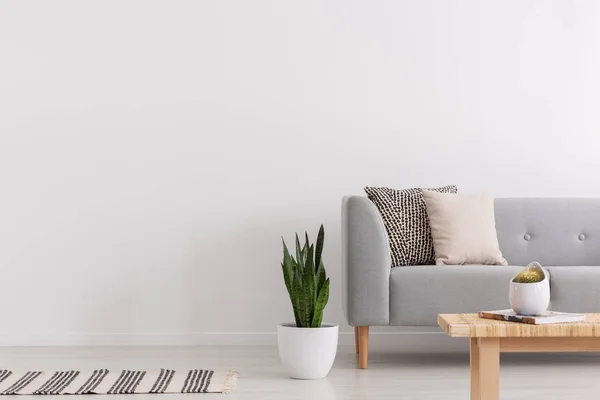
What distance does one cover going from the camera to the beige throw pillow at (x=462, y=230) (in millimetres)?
3617

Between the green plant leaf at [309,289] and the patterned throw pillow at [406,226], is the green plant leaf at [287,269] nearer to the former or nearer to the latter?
the green plant leaf at [309,289]

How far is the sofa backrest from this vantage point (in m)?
3.88

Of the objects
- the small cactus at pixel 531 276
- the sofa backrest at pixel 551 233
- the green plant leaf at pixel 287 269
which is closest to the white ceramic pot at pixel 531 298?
the small cactus at pixel 531 276

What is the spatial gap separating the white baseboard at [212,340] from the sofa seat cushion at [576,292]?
2.74ft

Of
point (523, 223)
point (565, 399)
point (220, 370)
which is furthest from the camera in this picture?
point (523, 223)

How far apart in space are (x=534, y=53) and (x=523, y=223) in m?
0.99

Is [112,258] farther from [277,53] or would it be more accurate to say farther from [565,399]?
[565,399]

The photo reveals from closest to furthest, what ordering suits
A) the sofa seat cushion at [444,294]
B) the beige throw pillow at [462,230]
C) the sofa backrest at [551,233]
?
the sofa seat cushion at [444,294]
the beige throw pillow at [462,230]
the sofa backrest at [551,233]

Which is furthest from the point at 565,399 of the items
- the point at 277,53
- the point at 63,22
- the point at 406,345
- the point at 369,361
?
the point at 63,22

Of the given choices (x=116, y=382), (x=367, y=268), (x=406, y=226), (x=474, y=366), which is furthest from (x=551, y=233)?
(x=116, y=382)

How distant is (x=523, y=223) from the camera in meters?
3.91

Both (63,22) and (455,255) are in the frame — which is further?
(63,22)

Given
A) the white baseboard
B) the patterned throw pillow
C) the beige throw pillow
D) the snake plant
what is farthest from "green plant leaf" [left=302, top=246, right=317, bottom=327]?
the white baseboard

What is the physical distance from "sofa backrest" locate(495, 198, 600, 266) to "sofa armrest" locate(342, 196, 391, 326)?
800 millimetres
